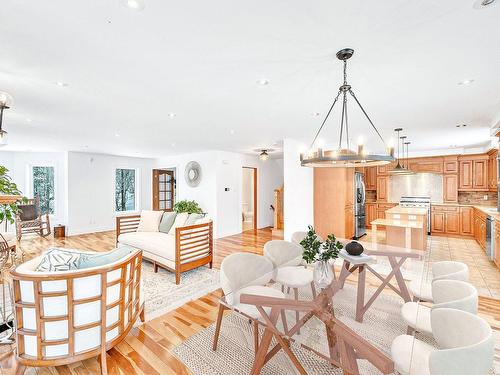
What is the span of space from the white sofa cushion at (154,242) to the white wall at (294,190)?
2420mm

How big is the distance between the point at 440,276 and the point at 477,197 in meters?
6.09

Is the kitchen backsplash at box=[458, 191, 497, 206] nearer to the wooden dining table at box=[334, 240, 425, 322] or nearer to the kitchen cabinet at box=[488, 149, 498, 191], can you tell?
the kitchen cabinet at box=[488, 149, 498, 191]

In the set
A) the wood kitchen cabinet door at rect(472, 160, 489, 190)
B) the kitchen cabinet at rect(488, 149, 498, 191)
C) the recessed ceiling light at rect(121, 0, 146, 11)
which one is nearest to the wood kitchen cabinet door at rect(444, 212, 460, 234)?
the wood kitchen cabinet door at rect(472, 160, 489, 190)

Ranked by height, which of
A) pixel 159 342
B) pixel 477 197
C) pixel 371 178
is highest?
pixel 371 178

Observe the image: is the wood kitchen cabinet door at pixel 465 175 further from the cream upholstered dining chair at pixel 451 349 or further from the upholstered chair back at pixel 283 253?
the cream upholstered dining chair at pixel 451 349

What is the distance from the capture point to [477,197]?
6516 millimetres

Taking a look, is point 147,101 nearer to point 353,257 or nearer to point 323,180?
point 353,257

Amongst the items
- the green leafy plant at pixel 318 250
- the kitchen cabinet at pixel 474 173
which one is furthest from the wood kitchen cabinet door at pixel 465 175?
the green leafy plant at pixel 318 250

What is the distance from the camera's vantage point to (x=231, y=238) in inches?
260

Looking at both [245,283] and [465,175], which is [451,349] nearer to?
[245,283]

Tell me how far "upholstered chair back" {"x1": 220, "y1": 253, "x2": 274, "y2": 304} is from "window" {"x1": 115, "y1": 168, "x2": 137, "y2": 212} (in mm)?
7000

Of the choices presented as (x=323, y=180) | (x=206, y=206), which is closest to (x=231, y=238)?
(x=206, y=206)

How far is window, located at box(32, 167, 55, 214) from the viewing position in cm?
729

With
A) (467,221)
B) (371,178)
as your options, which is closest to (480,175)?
(467,221)
